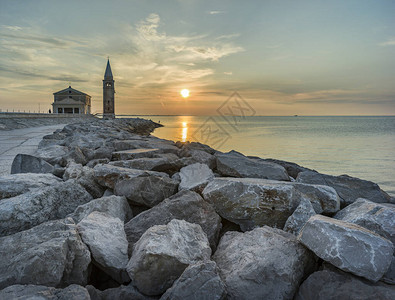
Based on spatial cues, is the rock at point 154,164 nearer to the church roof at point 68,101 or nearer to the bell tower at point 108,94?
the bell tower at point 108,94

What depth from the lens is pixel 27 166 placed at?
13.6 ft

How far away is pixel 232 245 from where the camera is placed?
7.93 ft

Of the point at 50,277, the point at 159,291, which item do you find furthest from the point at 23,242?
the point at 159,291

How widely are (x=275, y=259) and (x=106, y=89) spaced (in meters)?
51.3

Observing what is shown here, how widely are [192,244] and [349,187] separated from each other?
9.59ft

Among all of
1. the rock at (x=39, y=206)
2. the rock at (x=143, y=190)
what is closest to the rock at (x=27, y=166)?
the rock at (x=39, y=206)

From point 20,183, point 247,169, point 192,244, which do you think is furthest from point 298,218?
point 20,183

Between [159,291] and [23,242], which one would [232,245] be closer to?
[159,291]

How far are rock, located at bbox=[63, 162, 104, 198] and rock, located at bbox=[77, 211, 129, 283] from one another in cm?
123

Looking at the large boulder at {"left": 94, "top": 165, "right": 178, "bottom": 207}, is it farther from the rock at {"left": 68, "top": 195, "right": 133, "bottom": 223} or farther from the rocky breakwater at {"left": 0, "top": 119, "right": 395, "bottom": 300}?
the rock at {"left": 68, "top": 195, "right": 133, "bottom": 223}

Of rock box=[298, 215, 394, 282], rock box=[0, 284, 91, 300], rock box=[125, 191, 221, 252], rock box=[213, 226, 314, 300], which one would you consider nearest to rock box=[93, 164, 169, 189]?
rock box=[125, 191, 221, 252]

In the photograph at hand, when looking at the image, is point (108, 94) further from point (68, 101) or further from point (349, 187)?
point (349, 187)

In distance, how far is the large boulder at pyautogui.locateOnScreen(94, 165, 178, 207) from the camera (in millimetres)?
3264

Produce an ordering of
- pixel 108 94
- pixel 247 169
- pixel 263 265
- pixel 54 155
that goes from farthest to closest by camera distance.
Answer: pixel 108 94
pixel 54 155
pixel 247 169
pixel 263 265
